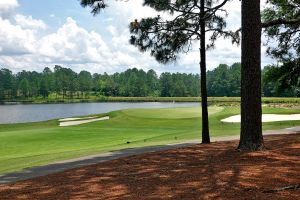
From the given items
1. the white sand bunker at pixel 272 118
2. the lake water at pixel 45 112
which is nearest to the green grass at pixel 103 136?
the white sand bunker at pixel 272 118

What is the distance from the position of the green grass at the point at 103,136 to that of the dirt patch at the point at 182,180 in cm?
415

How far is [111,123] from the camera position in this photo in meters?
40.6

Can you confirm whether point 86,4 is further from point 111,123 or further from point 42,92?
point 42,92

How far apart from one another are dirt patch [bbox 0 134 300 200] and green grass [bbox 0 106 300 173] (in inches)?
163

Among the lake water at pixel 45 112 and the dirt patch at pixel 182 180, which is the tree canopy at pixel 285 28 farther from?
the lake water at pixel 45 112

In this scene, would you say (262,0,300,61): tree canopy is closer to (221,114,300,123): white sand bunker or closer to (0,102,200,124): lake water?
(221,114,300,123): white sand bunker

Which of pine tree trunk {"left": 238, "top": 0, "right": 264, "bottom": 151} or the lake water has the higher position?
pine tree trunk {"left": 238, "top": 0, "right": 264, "bottom": 151}

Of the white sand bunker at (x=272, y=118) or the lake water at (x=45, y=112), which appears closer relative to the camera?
the white sand bunker at (x=272, y=118)

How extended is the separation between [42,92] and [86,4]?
599 ft

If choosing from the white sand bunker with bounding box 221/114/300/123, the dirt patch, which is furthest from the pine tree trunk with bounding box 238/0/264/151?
the white sand bunker with bounding box 221/114/300/123

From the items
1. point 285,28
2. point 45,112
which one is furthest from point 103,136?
point 45,112

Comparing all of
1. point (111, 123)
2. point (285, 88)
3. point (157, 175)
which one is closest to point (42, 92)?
point (111, 123)

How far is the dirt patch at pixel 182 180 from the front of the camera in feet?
24.9

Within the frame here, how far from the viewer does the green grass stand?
1816 cm
